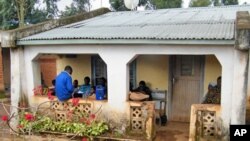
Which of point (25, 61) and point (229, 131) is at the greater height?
point (25, 61)

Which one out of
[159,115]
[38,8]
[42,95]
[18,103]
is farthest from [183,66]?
[38,8]

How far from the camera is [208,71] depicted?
27.8 ft

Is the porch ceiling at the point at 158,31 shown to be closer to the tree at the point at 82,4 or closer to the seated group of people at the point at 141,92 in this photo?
the seated group of people at the point at 141,92

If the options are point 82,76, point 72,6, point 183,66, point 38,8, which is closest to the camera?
point 183,66

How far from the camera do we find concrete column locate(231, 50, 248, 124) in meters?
5.91

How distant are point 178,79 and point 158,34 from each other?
8.33 feet

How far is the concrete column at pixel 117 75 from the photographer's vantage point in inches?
279

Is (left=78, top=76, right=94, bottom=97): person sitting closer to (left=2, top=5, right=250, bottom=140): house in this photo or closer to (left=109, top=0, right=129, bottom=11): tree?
(left=2, top=5, right=250, bottom=140): house

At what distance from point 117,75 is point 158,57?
2236 millimetres

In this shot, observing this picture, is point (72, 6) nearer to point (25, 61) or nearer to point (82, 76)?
point (82, 76)

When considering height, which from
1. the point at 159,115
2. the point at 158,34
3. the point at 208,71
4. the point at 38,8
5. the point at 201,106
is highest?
the point at 38,8

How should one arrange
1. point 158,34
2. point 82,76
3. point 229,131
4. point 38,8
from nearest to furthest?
point 229,131, point 158,34, point 82,76, point 38,8

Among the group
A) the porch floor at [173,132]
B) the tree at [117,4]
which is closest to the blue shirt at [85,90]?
the porch floor at [173,132]

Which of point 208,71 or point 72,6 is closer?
point 208,71
